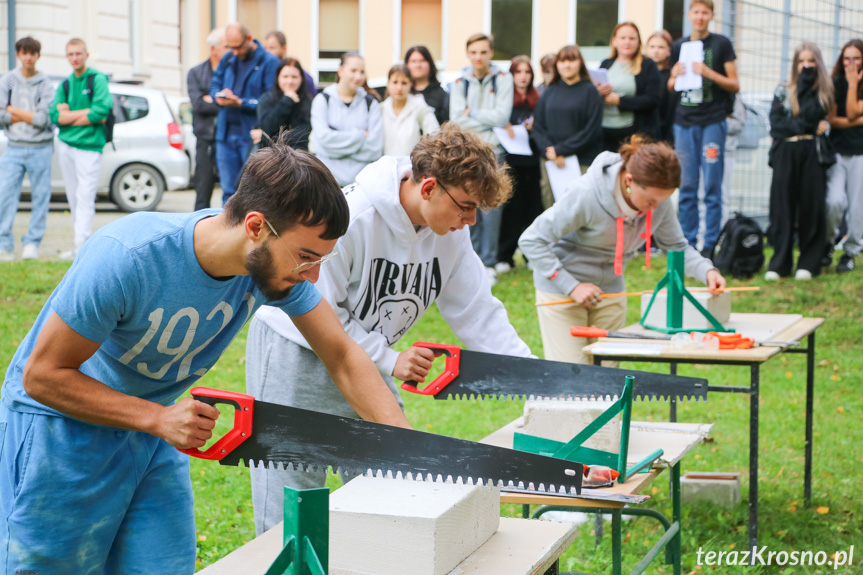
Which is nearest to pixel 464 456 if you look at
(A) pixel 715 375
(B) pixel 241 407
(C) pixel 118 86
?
(B) pixel 241 407

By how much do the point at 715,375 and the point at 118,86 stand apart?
10858 millimetres

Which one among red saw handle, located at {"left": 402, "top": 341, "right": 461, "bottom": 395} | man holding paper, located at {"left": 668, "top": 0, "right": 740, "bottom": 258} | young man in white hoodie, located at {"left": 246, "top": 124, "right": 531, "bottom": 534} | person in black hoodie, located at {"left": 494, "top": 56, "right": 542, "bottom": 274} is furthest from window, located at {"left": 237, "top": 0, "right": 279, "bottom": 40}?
red saw handle, located at {"left": 402, "top": 341, "right": 461, "bottom": 395}

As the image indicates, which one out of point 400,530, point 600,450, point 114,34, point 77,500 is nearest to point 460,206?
point 600,450

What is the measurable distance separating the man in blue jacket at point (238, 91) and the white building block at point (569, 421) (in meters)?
7.86

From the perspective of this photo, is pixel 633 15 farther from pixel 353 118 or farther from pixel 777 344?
pixel 777 344

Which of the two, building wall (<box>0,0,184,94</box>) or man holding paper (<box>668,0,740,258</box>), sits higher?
building wall (<box>0,0,184,94</box>)

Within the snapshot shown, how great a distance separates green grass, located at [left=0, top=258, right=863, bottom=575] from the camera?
5.27m

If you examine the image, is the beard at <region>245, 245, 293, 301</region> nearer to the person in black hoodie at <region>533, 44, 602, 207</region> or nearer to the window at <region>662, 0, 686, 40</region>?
the person in black hoodie at <region>533, 44, 602, 207</region>

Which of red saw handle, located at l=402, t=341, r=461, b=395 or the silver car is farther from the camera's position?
the silver car

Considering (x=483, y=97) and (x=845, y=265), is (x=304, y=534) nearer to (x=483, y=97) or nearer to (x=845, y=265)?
(x=483, y=97)

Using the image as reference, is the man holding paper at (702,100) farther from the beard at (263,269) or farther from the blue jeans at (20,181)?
the beard at (263,269)

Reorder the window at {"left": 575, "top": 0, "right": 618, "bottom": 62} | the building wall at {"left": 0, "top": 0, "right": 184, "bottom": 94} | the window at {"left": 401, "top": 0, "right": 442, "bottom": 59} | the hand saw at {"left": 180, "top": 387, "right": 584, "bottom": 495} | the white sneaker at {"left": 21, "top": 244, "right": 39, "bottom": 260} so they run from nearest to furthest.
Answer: the hand saw at {"left": 180, "top": 387, "right": 584, "bottom": 495} → the white sneaker at {"left": 21, "top": 244, "right": 39, "bottom": 260} → the building wall at {"left": 0, "top": 0, "right": 184, "bottom": 94} → the window at {"left": 575, "top": 0, "right": 618, "bottom": 62} → the window at {"left": 401, "top": 0, "right": 442, "bottom": 59}

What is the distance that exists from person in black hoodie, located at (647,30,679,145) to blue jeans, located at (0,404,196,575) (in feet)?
27.4

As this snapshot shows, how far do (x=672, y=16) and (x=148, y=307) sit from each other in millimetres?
24402
